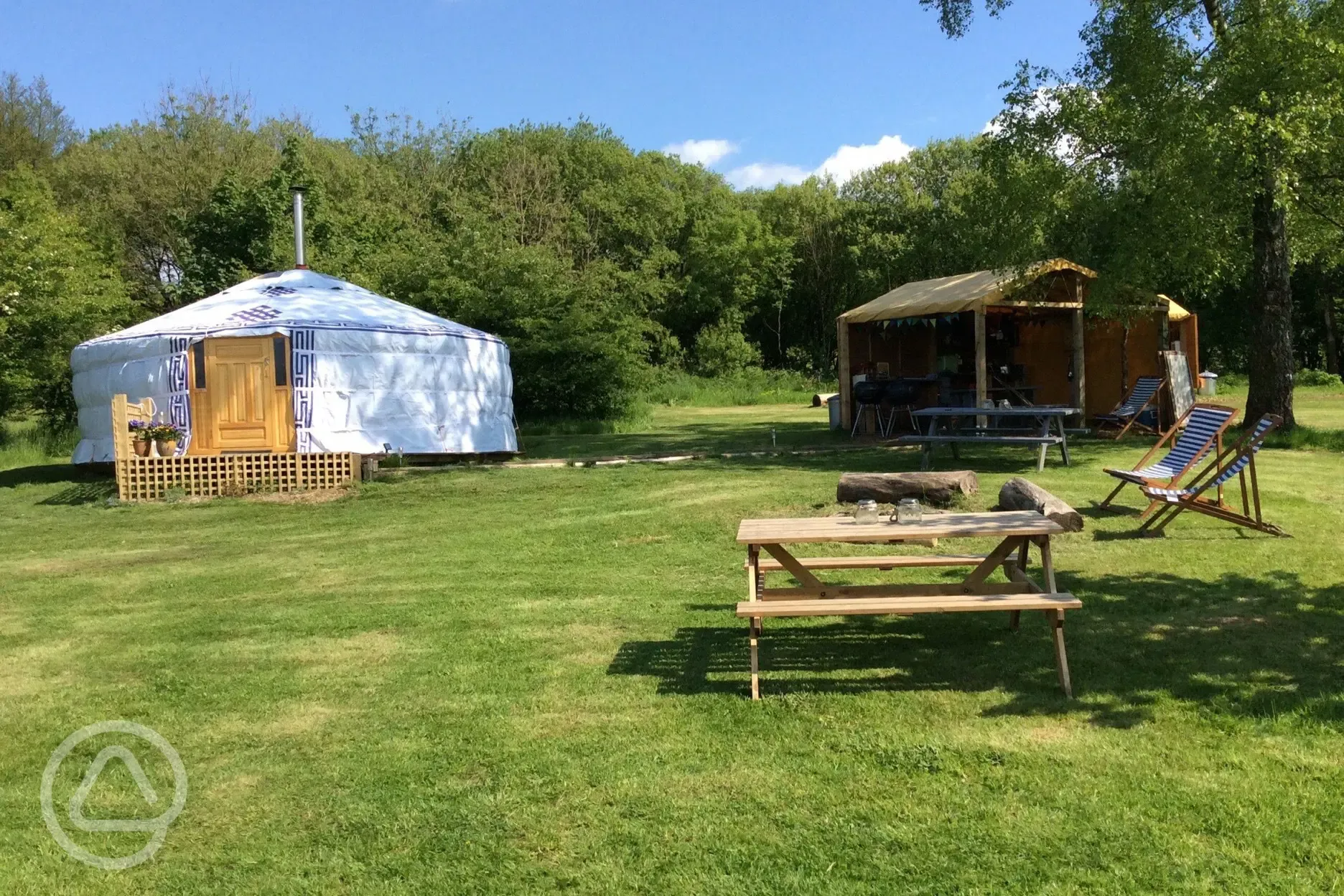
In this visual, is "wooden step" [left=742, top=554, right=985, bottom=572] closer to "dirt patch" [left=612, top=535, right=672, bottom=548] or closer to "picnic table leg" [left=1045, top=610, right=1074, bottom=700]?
"picnic table leg" [left=1045, top=610, right=1074, bottom=700]

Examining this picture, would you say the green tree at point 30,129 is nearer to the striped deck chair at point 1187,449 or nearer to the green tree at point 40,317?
the green tree at point 40,317

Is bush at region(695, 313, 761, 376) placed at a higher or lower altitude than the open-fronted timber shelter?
higher

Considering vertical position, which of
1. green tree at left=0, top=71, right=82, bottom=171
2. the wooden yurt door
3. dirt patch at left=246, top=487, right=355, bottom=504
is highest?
green tree at left=0, top=71, right=82, bottom=171

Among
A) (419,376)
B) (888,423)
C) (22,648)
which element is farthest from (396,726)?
(888,423)

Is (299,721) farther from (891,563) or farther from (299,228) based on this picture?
(299,228)

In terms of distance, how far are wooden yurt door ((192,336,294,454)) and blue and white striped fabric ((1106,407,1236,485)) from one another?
9.22 metres

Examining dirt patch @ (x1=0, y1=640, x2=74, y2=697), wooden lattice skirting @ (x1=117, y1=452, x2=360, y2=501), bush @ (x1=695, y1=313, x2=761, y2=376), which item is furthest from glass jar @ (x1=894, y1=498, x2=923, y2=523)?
bush @ (x1=695, y1=313, x2=761, y2=376)

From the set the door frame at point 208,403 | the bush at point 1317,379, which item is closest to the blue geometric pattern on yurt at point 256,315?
the door frame at point 208,403

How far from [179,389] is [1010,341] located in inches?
469

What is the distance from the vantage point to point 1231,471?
5855 mm

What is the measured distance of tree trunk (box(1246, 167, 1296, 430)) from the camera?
11312 mm

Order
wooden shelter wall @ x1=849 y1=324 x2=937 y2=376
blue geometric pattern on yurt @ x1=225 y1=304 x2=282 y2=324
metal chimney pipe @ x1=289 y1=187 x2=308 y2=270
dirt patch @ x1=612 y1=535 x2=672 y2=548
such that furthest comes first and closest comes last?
1. wooden shelter wall @ x1=849 y1=324 x2=937 y2=376
2. metal chimney pipe @ x1=289 y1=187 x2=308 y2=270
3. blue geometric pattern on yurt @ x1=225 y1=304 x2=282 y2=324
4. dirt patch @ x1=612 y1=535 x2=672 y2=548

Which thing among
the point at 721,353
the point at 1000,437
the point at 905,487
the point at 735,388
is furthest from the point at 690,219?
the point at 905,487

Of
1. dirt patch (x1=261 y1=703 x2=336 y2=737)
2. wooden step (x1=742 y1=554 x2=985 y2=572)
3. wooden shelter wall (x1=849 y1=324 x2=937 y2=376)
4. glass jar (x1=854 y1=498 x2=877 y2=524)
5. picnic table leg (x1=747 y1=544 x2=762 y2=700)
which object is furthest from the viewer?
wooden shelter wall (x1=849 y1=324 x2=937 y2=376)
